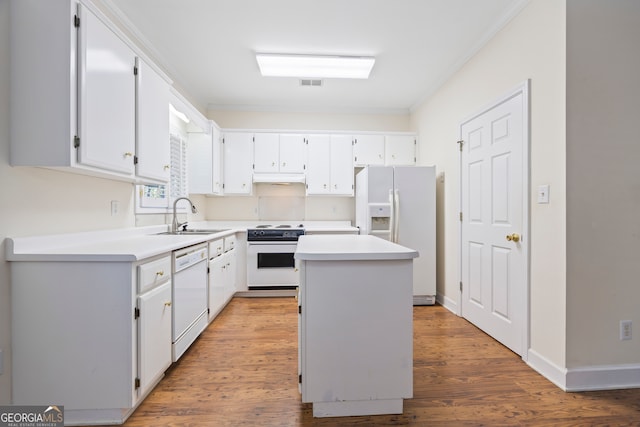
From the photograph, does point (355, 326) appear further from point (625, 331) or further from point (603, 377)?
point (625, 331)

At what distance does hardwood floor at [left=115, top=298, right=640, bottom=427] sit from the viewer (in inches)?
61.5

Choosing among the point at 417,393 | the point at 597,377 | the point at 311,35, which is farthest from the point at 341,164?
the point at 597,377

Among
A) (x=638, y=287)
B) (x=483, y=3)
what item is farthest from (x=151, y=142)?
(x=638, y=287)

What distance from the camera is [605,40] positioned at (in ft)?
5.96

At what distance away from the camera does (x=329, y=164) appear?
418 cm

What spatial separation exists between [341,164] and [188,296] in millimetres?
2753

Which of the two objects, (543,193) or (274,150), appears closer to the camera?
(543,193)

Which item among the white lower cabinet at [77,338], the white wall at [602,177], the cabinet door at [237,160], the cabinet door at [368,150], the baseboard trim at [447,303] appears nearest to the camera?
the white lower cabinet at [77,338]

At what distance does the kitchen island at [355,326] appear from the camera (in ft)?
4.91

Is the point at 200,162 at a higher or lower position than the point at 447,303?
higher

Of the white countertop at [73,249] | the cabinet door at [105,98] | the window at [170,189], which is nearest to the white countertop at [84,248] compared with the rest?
the white countertop at [73,249]

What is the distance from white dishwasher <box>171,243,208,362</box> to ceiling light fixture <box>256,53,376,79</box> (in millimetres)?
1993

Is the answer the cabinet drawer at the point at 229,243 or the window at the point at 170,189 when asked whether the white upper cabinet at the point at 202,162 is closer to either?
the window at the point at 170,189

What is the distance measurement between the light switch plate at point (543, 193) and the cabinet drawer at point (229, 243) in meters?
2.99
